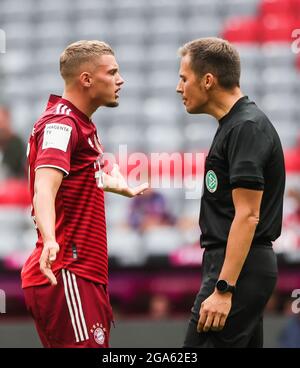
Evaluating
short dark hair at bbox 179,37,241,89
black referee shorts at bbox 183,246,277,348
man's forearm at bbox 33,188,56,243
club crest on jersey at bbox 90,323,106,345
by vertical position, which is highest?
short dark hair at bbox 179,37,241,89

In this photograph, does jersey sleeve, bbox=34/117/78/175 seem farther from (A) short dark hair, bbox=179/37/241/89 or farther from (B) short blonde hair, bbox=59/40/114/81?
(A) short dark hair, bbox=179/37/241/89

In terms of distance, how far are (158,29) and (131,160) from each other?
2228mm

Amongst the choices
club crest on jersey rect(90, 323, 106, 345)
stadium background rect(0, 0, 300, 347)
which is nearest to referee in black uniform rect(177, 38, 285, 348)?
club crest on jersey rect(90, 323, 106, 345)

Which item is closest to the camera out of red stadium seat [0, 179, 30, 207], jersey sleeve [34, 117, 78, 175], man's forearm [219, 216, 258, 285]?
man's forearm [219, 216, 258, 285]

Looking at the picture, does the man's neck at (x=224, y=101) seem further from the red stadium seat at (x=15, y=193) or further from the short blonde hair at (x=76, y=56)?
the red stadium seat at (x=15, y=193)

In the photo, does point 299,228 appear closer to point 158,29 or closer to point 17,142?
point 17,142

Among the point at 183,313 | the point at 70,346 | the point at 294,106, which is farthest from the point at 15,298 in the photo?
the point at 70,346

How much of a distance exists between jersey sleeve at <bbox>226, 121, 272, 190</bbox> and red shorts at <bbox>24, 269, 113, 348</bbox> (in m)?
0.62

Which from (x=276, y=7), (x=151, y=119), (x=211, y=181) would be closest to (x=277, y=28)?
(x=276, y=7)

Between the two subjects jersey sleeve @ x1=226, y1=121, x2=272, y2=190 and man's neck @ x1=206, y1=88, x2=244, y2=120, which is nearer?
jersey sleeve @ x1=226, y1=121, x2=272, y2=190

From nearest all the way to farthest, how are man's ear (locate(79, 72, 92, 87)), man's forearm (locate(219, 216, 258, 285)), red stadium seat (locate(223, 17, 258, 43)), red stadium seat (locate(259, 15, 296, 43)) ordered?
man's forearm (locate(219, 216, 258, 285)), man's ear (locate(79, 72, 92, 87)), red stadium seat (locate(259, 15, 296, 43)), red stadium seat (locate(223, 17, 258, 43))

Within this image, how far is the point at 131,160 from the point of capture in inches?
311

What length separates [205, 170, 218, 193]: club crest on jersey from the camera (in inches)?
119

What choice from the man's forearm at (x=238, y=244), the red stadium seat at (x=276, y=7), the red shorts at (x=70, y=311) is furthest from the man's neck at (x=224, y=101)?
the red stadium seat at (x=276, y=7)
